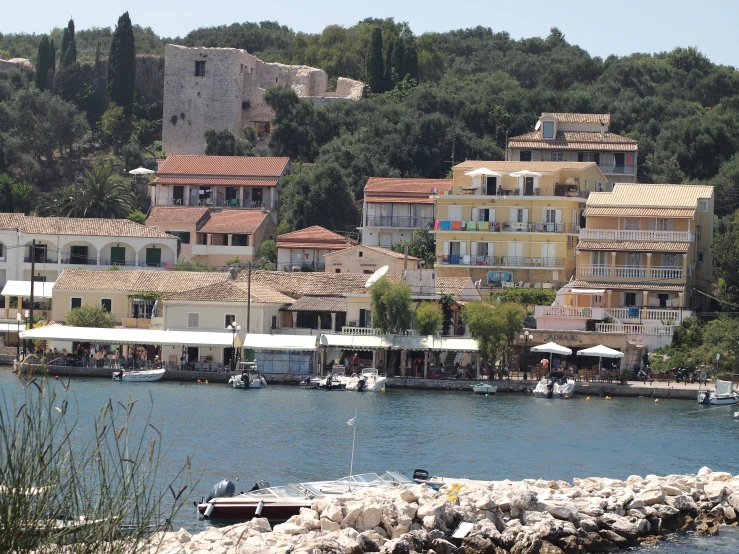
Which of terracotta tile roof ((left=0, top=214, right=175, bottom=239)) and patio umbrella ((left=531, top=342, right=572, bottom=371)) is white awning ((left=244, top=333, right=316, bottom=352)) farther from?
terracotta tile roof ((left=0, top=214, right=175, bottom=239))

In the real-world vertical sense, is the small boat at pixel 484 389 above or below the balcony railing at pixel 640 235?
below

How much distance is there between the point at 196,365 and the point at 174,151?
38.5 m

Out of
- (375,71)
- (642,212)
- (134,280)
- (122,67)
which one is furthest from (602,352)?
(122,67)

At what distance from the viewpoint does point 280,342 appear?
6100cm

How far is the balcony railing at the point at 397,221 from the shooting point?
78.2m

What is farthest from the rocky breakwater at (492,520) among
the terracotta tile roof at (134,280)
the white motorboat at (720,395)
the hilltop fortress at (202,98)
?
the hilltop fortress at (202,98)

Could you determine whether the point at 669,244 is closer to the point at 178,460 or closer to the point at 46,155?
the point at 178,460

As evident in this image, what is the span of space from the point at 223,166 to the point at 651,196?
27317mm

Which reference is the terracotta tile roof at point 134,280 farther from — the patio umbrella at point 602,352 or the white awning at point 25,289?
the patio umbrella at point 602,352

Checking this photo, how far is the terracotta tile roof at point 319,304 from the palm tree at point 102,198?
66.3 feet

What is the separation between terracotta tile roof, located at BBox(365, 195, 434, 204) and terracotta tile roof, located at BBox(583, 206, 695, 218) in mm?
12678

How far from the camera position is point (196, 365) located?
61188 mm

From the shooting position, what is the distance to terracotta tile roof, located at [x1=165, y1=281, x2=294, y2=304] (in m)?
63.8

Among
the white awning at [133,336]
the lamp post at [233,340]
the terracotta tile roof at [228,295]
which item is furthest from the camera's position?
the terracotta tile roof at [228,295]
